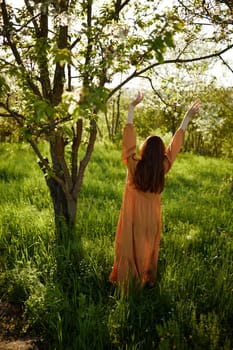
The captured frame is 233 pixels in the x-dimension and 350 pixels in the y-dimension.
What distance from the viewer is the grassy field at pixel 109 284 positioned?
2980mm

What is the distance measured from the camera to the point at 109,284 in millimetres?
3824

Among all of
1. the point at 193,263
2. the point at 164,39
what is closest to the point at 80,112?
the point at 164,39

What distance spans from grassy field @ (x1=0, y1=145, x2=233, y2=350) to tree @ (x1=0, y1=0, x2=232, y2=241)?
0.55m

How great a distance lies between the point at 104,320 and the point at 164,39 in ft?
7.36

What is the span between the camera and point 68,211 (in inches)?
188

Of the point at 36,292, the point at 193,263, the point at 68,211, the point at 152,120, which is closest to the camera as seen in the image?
the point at 36,292

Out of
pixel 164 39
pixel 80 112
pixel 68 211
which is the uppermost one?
pixel 164 39

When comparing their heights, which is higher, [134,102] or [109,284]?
[134,102]

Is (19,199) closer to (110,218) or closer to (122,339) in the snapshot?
(110,218)

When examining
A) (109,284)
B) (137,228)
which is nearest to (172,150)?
(137,228)

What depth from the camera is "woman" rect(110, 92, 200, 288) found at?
11.4ft

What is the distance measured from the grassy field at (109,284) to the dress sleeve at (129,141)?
1.21 m

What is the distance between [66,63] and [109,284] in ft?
7.25

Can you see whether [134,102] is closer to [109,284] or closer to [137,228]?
[137,228]
